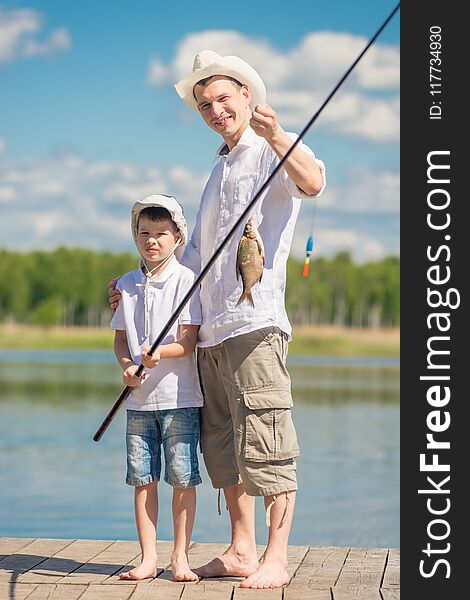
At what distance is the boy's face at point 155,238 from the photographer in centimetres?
382

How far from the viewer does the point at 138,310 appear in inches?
151

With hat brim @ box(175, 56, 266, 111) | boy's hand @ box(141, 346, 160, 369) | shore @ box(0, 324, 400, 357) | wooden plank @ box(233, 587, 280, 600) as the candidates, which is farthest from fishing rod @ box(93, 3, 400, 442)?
shore @ box(0, 324, 400, 357)

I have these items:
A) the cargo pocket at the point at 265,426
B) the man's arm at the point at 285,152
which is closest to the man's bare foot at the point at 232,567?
the cargo pocket at the point at 265,426

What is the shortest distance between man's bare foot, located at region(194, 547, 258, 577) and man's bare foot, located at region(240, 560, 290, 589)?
0.48 ft

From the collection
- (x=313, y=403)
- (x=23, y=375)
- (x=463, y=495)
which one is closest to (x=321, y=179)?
(x=463, y=495)

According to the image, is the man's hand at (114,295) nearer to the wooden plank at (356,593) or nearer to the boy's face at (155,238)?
the boy's face at (155,238)

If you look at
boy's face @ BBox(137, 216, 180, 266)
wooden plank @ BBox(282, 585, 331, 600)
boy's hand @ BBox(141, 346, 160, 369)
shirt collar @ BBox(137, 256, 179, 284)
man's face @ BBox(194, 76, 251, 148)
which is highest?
man's face @ BBox(194, 76, 251, 148)

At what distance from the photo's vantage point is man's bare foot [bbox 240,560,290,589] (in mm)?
3615

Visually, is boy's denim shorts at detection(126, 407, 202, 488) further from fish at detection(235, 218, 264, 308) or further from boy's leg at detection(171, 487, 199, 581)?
fish at detection(235, 218, 264, 308)

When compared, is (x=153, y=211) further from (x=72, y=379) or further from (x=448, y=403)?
(x=72, y=379)

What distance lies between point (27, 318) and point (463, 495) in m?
48.4

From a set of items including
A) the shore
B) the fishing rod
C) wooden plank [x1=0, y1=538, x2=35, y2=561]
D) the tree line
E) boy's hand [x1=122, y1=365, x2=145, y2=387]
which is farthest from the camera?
the tree line

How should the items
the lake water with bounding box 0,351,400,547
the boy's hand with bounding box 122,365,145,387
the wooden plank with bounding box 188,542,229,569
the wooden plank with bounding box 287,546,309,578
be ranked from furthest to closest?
the lake water with bounding box 0,351,400,547, the wooden plank with bounding box 188,542,229,569, the wooden plank with bounding box 287,546,309,578, the boy's hand with bounding box 122,365,145,387

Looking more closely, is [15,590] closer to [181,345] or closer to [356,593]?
[181,345]
